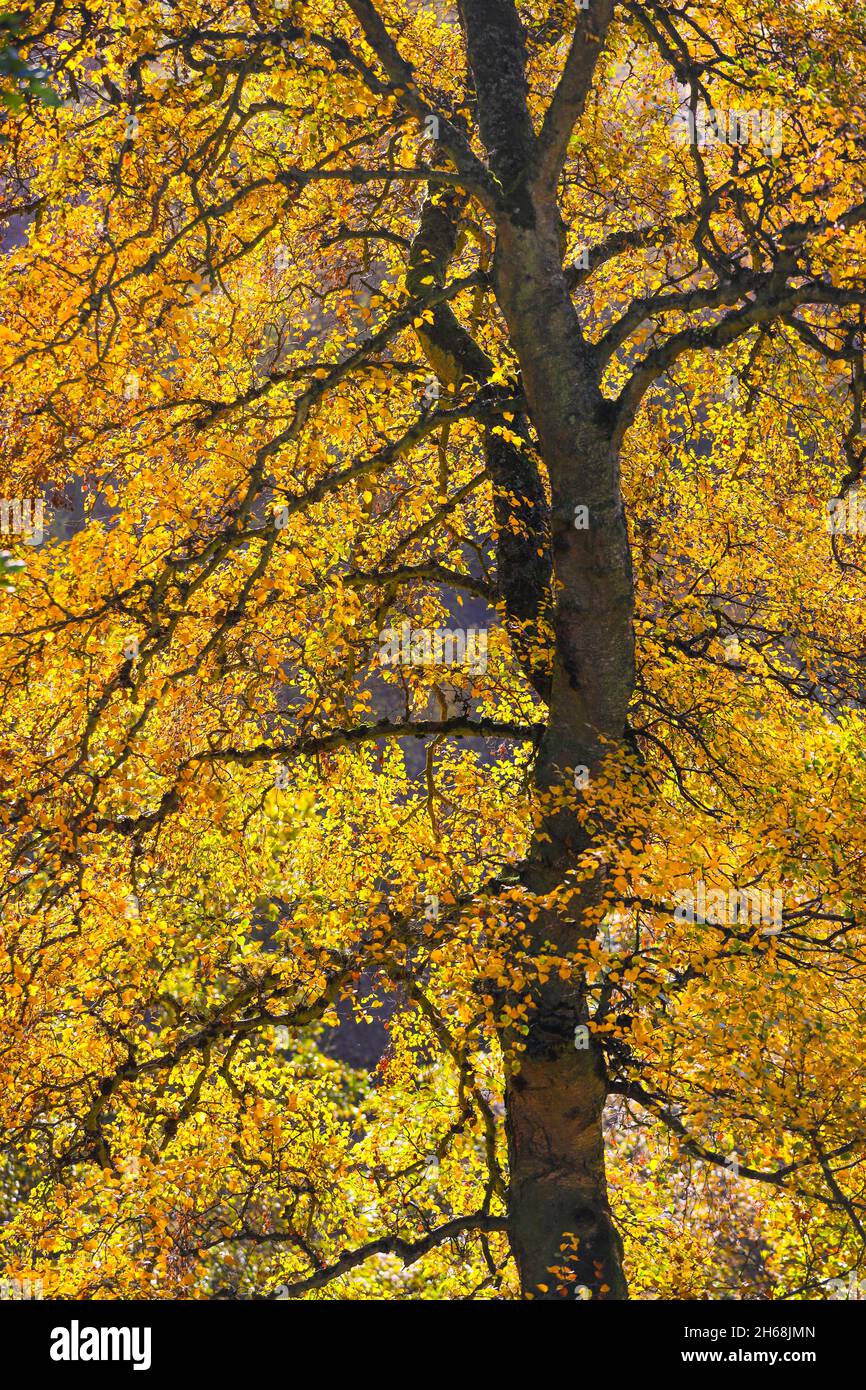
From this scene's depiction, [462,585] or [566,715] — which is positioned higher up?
[462,585]

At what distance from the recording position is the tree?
7.93m

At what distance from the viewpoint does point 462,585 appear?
10031 mm

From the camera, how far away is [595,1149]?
877cm

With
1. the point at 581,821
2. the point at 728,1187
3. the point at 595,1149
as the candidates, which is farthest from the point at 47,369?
the point at 728,1187

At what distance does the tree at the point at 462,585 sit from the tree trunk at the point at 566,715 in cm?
3

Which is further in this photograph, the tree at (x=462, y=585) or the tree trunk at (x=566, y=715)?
the tree trunk at (x=566, y=715)

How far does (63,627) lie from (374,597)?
334cm

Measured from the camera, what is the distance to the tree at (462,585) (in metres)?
7.93

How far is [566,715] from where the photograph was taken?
8789 millimetres

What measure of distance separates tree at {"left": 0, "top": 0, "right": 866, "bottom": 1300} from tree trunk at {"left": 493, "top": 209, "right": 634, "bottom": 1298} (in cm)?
3

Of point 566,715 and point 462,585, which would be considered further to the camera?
point 462,585

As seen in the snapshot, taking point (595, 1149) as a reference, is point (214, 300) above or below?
above

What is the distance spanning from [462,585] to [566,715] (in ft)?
5.67
